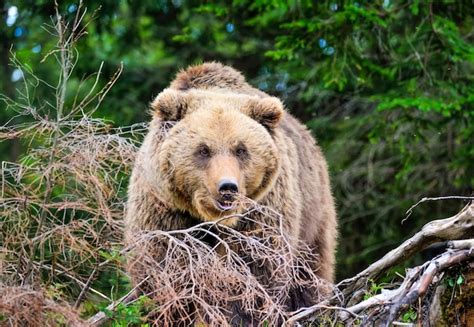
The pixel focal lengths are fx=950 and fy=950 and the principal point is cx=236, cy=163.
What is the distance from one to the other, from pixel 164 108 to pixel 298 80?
217 inches

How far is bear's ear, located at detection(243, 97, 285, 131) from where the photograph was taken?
7.07 meters

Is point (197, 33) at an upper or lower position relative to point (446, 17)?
lower

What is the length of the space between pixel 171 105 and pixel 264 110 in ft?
2.28

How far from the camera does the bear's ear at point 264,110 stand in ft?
23.2

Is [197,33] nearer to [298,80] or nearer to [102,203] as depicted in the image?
[298,80]

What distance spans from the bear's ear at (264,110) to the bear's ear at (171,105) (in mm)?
465

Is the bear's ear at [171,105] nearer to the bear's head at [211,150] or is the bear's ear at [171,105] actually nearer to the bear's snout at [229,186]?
the bear's head at [211,150]

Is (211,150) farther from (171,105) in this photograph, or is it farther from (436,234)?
(436,234)

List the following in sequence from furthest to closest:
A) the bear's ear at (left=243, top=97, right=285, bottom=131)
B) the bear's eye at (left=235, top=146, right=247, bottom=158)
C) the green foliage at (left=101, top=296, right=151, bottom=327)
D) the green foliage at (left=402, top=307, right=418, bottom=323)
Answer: the bear's ear at (left=243, top=97, right=285, bottom=131), the bear's eye at (left=235, top=146, right=247, bottom=158), the green foliage at (left=101, top=296, right=151, bottom=327), the green foliage at (left=402, top=307, right=418, bottom=323)

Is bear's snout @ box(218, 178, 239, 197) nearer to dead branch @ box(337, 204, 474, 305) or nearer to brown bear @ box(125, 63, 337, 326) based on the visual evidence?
brown bear @ box(125, 63, 337, 326)

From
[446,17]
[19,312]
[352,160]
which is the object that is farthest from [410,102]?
[19,312]

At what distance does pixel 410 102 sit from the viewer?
30.0 feet

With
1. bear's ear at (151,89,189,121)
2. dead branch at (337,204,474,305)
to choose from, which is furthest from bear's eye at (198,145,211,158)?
dead branch at (337,204,474,305)

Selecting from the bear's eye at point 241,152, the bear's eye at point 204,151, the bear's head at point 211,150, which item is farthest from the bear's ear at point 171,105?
the bear's eye at point 241,152
